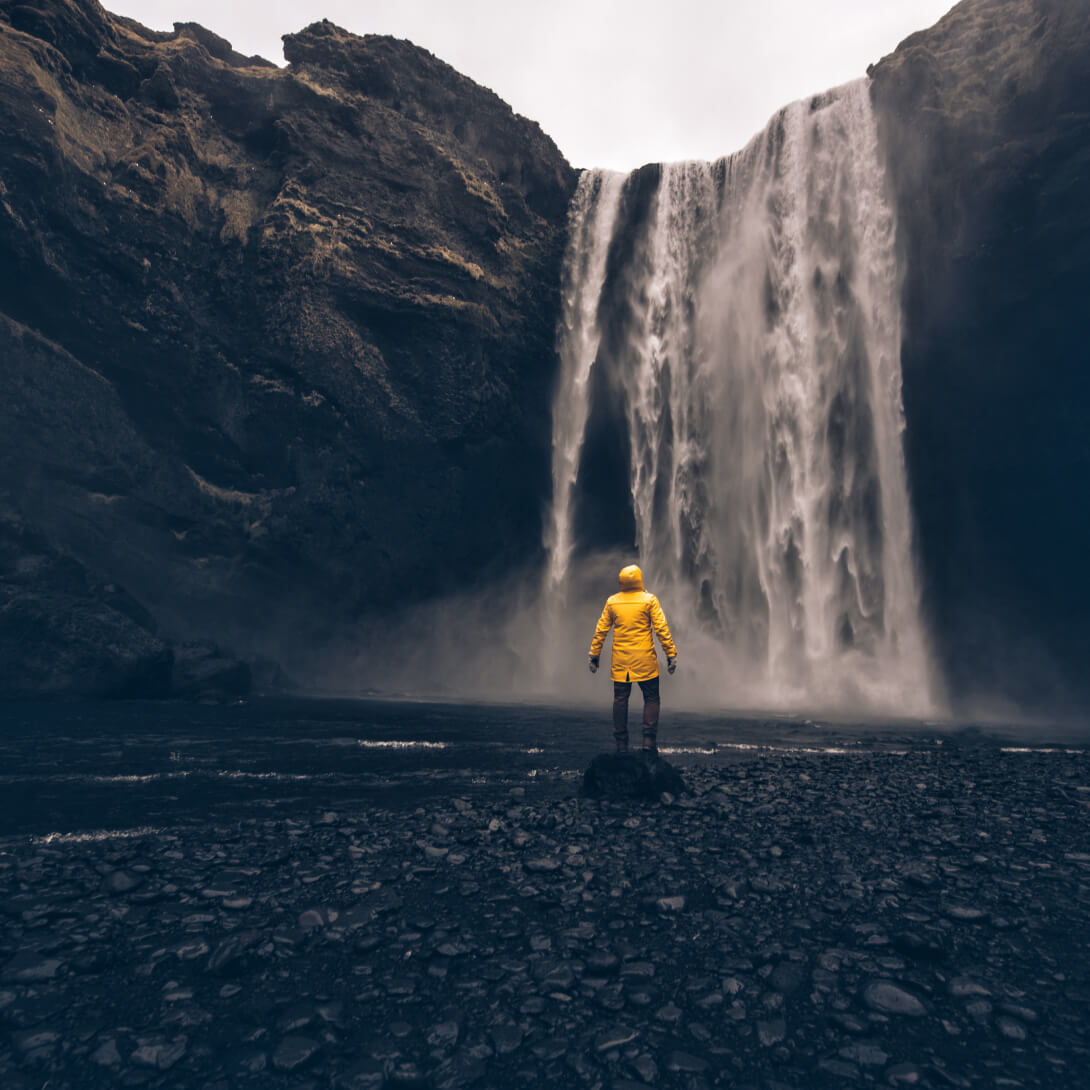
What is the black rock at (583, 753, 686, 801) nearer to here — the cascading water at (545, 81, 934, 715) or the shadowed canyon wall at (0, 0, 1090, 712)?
the cascading water at (545, 81, 934, 715)

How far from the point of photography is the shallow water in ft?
23.3

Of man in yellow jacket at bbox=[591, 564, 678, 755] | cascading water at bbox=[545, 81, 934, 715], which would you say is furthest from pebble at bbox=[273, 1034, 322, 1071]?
cascading water at bbox=[545, 81, 934, 715]

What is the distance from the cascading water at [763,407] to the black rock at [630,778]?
57.9 ft

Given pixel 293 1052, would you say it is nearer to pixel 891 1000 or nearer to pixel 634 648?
pixel 891 1000

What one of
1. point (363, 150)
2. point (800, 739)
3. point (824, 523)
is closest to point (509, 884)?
point (800, 739)

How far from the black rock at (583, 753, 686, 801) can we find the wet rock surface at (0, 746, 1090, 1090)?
2.45ft

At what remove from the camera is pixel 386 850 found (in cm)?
537

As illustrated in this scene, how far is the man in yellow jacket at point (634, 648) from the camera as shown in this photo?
825 centimetres

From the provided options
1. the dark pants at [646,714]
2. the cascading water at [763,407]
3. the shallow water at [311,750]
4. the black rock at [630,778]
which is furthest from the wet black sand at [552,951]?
the cascading water at [763,407]

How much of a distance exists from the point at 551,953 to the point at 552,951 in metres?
0.03

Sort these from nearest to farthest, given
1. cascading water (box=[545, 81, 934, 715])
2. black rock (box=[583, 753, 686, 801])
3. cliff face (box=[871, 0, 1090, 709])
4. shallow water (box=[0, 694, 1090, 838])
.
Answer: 1. black rock (box=[583, 753, 686, 801])
2. shallow water (box=[0, 694, 1090, 838])
3. cliff face (box=[871, 0, 1090, 709])
4. cascading water (box=[545, 81, 934, 715])

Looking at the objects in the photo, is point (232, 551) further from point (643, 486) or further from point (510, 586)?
point (643, 486)

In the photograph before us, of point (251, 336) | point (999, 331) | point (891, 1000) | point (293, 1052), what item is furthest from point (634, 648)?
point (999, 331)

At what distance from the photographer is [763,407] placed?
2730 centimetres
